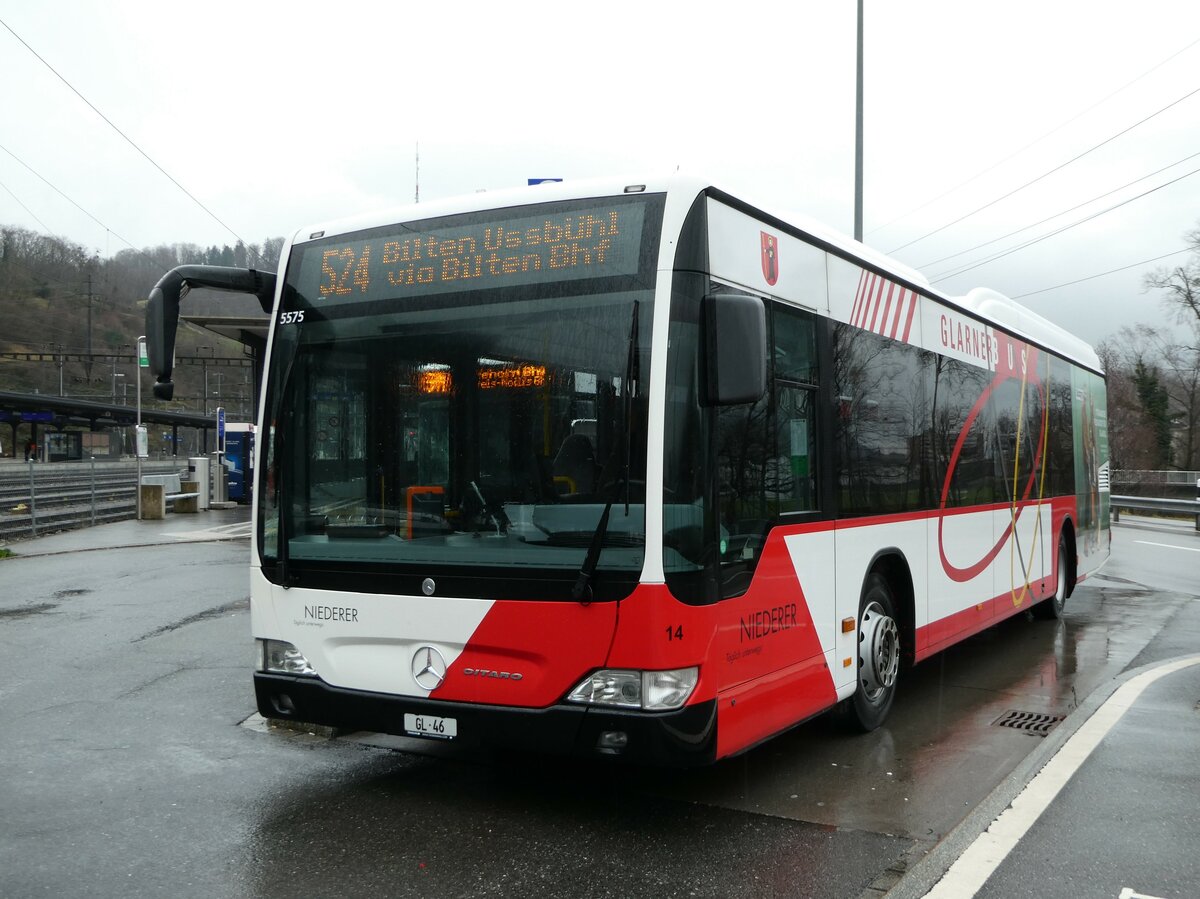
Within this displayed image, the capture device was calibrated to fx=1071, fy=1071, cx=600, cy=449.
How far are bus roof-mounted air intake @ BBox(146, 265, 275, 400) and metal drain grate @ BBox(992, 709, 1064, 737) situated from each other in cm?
519

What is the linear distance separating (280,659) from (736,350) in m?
2.70

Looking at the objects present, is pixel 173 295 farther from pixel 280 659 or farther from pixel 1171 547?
pixel 1171 547

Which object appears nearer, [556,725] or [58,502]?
[556,725]

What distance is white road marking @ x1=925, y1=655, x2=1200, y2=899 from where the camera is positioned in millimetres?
4113

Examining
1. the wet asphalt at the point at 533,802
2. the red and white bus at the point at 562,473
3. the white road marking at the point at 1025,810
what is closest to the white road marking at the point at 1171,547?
the wet asphalt at the point at 533,802

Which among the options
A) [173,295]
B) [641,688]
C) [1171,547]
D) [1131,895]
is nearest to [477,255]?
[173,295]

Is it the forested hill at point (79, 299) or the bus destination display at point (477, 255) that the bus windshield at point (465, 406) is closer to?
the bus destination display at point (477, 255)

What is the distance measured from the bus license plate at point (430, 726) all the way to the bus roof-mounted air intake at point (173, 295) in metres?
1.99

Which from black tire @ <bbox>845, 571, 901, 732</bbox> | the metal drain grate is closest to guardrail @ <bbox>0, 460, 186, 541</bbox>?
black tire @ <bbox>845, 571, 901, 732</bbox>

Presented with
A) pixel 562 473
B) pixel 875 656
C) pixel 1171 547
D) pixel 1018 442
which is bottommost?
pixel 1171 547

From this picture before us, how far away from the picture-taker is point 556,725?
4.49m

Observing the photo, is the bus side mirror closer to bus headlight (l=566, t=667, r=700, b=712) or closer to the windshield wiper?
the windshield wiper

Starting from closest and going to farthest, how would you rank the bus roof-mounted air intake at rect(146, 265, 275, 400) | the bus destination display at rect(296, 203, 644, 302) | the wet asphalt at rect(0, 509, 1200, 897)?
the wet asphalt at rect(0, 509, 1200, 897)
the bus destination display at rect(296, 203, 644, 302)
the bus roof-mounted air intake at rect(146, 265, 275, 400)

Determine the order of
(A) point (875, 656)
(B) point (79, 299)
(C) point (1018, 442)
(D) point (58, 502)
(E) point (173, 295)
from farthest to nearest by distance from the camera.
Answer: (B) point (79, 299), (D) point (58, 502), (C) point (1018, 442), (A) point (875, 656), (E) point (173, 295)
